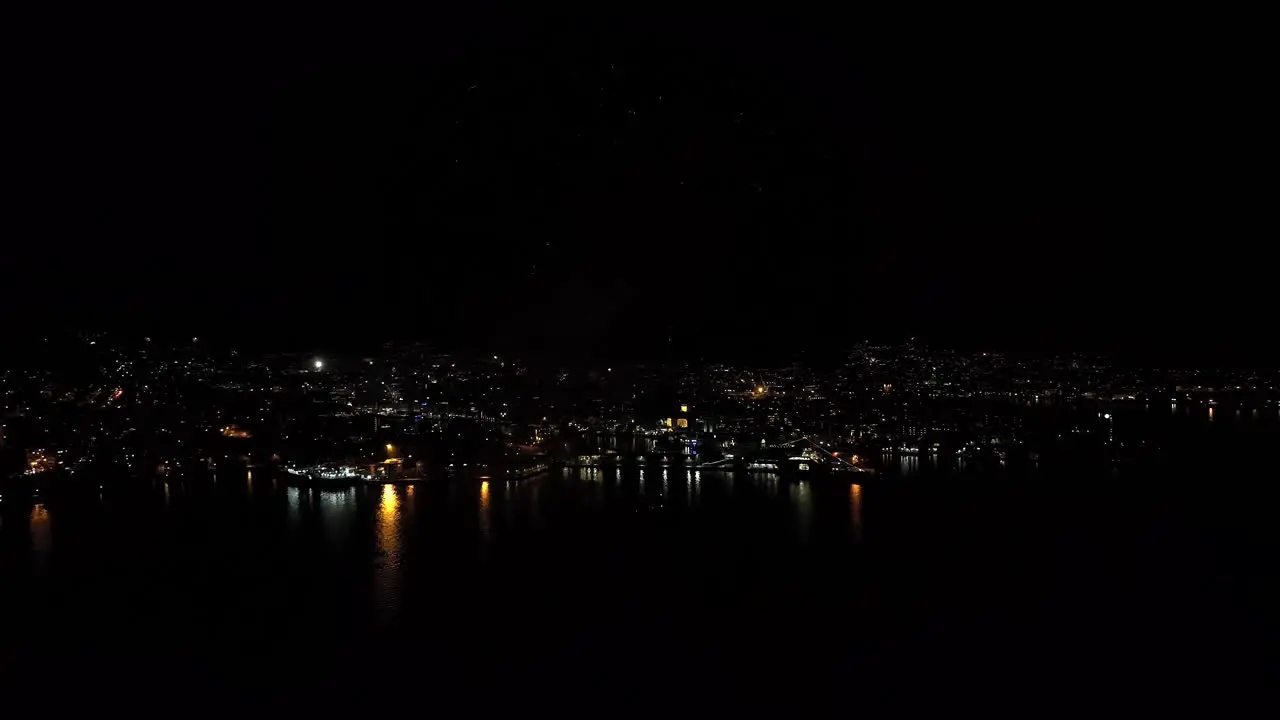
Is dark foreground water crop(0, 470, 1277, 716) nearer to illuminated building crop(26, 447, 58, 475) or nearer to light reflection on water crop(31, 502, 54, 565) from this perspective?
light reflection on water crop(31, 502, 54, 565)

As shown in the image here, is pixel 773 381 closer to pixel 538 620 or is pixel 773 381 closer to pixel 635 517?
pixel 635 517

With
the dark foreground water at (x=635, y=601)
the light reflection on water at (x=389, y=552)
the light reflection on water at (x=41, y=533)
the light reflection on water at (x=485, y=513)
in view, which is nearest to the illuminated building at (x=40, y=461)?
the light reflection on water at (x=41, y=533)

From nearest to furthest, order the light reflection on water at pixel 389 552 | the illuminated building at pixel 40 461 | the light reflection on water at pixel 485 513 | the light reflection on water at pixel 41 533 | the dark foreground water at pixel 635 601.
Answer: the dark foreground water at pixel 635 601 → the light reflection on water at pixel 389 552 → the light reflection on water at pixel 41 533 → the light reflection on water at pixel 485 513 → the illuminated building at pixel 40 461

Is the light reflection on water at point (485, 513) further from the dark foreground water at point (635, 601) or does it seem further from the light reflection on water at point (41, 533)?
the light reflection on water at point (41, 533)

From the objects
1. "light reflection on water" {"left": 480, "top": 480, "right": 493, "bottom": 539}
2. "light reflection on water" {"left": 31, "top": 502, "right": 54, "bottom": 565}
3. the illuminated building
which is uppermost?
the illuminated building

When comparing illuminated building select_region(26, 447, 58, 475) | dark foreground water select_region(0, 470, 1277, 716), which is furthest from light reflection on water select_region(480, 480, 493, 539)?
illuminated building select_region(26, 447, 58, 475)

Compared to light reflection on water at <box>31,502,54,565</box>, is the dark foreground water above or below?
below

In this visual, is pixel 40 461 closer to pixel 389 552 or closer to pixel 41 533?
pixel 41 533

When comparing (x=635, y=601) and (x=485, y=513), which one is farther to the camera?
(x=485, y=513)

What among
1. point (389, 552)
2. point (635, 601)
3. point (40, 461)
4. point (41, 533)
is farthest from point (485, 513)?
point (40, 461)
